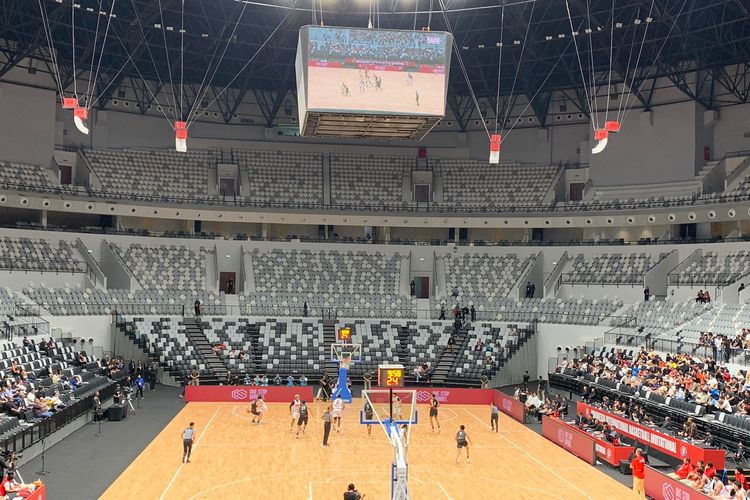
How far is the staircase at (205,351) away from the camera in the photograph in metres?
44.2

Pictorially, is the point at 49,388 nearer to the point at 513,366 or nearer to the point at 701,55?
the point at 513,366

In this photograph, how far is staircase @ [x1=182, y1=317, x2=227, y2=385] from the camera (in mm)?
44219

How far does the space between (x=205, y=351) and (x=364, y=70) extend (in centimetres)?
2222

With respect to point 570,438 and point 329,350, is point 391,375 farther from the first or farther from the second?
point 329,350

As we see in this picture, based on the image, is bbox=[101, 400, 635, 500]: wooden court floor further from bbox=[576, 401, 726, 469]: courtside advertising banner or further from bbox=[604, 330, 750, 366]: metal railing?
bbox=[604, 330, 750, 366]: metal railing

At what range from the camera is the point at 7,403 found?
2566cm

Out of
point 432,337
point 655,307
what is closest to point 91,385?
point 432,337

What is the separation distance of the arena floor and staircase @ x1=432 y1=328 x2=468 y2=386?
1994 cm

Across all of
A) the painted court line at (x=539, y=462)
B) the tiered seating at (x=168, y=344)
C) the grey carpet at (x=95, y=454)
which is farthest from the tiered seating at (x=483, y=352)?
the grey carpet at (x=95, y=454)

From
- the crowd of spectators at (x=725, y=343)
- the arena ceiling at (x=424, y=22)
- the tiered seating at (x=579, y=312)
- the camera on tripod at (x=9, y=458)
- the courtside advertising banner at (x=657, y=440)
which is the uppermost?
the arena ceiling at (x=424, y=22)

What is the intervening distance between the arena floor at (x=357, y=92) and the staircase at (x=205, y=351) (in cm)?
1968

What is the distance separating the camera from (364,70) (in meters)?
30.3

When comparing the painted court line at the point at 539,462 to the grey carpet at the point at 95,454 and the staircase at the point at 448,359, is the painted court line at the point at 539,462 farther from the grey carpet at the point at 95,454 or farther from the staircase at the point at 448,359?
the grey carpet at the point at 95,454

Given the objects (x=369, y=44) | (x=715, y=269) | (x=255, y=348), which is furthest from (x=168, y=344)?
(x=715, y=269)
